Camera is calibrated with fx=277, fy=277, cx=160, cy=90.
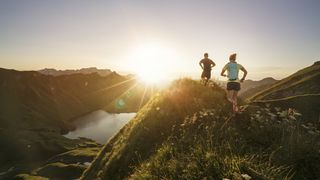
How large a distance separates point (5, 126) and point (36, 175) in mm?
A: 109978

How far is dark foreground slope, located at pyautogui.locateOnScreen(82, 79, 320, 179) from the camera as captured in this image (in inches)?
317

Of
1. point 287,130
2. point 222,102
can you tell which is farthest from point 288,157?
point 222,102

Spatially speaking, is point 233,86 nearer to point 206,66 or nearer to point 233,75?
point 233,75

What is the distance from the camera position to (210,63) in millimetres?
19734

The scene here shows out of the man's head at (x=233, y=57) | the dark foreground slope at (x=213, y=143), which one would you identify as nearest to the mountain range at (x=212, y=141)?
the dark foreground slope at (x=213, y=143)

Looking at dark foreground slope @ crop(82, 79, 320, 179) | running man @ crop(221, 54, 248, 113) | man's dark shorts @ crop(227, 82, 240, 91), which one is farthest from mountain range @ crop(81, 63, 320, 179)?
man's dark shorts @ crop(227, 82, 240, 91)

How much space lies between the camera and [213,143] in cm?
1068

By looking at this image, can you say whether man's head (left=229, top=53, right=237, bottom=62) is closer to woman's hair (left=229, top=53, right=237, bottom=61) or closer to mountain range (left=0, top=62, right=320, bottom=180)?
woman's hair (left=229, top=53, right=237, bottom=61)

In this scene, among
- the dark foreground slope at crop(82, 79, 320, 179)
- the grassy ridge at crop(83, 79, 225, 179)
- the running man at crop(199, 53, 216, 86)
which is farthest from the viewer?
the running man at crop(199, 53, 216, 86)

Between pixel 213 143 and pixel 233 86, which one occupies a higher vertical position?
pixel 233 86

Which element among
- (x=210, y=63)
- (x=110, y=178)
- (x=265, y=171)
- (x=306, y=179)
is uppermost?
(x=210, y=63)

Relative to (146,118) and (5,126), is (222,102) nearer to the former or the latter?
(146,118)

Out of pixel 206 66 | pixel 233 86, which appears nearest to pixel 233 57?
pixel 233 86

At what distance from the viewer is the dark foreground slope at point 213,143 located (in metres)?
8.05
